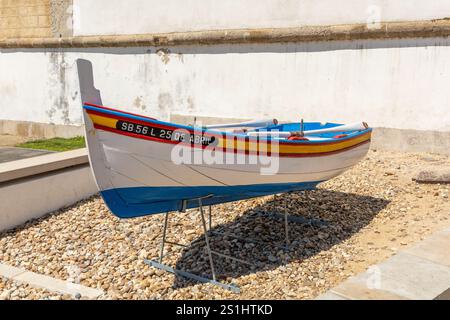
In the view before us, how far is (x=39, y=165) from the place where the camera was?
750cm

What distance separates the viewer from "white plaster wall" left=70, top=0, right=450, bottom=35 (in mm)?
9992

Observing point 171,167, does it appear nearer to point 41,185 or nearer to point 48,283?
point 48,283

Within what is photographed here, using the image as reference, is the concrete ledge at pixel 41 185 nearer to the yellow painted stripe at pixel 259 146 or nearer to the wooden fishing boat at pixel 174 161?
the wooden fishing boat at pixel 174 161

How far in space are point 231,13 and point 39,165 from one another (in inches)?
256

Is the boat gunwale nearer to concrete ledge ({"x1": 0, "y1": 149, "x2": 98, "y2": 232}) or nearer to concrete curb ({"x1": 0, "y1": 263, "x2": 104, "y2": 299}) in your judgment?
concrete curb ({"x1": 0, "y1": 263, "x2": 104, "y2": 299})

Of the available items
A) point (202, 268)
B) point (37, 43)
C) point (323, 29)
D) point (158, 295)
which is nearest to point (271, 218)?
point (202, 268)

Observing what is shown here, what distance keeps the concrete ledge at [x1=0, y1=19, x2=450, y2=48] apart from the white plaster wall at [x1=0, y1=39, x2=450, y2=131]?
155 millimetres

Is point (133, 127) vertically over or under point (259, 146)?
over

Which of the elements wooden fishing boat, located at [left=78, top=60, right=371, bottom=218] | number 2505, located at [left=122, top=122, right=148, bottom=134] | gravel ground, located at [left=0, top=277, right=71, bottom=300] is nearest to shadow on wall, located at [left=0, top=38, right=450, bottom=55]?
wooden fishing boat, located at [left=78, top=60, right=371, bottom=218]

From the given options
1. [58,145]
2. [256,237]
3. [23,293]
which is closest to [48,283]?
[23,293]

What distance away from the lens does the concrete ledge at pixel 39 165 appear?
23.3ft

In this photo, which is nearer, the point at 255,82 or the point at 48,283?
the point at 48,283

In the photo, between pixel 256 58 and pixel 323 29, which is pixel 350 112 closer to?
pixel 323 29

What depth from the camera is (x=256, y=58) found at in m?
11.8
